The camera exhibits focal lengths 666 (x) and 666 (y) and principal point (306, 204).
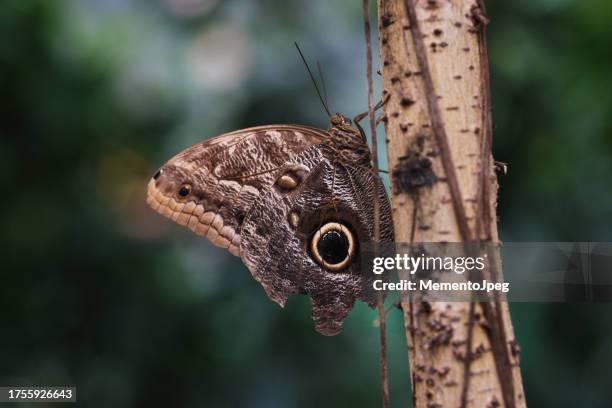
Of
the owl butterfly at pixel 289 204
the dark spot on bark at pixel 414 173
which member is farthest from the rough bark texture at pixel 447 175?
the owl butterfly at pixel 289 204

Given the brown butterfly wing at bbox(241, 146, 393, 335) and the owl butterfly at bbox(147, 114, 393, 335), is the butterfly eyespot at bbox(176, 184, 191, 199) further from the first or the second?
the brown butterfly wing at bbox(241, 146, 393, 335)

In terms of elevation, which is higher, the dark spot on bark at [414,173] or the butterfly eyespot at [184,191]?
the butterfly eyespot at [184,191]

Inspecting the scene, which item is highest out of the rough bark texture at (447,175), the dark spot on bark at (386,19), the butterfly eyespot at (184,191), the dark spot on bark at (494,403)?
the dark spot on bark at (386,19)

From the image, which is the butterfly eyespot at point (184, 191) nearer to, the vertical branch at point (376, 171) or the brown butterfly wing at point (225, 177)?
the brown butterfly wing at point (225, 177)

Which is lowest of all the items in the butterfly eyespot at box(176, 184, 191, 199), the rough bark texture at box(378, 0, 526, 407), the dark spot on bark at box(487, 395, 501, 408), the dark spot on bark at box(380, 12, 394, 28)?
the dark spot on bark at box(487, 395, 501, 408)

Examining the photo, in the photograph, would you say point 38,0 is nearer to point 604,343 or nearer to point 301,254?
point 301,254

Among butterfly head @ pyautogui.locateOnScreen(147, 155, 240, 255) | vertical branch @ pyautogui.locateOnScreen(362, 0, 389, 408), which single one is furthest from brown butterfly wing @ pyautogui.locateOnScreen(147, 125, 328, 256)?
vertical branch @ pyautogui.locateOnScreen(362, 0, 389, 408)
